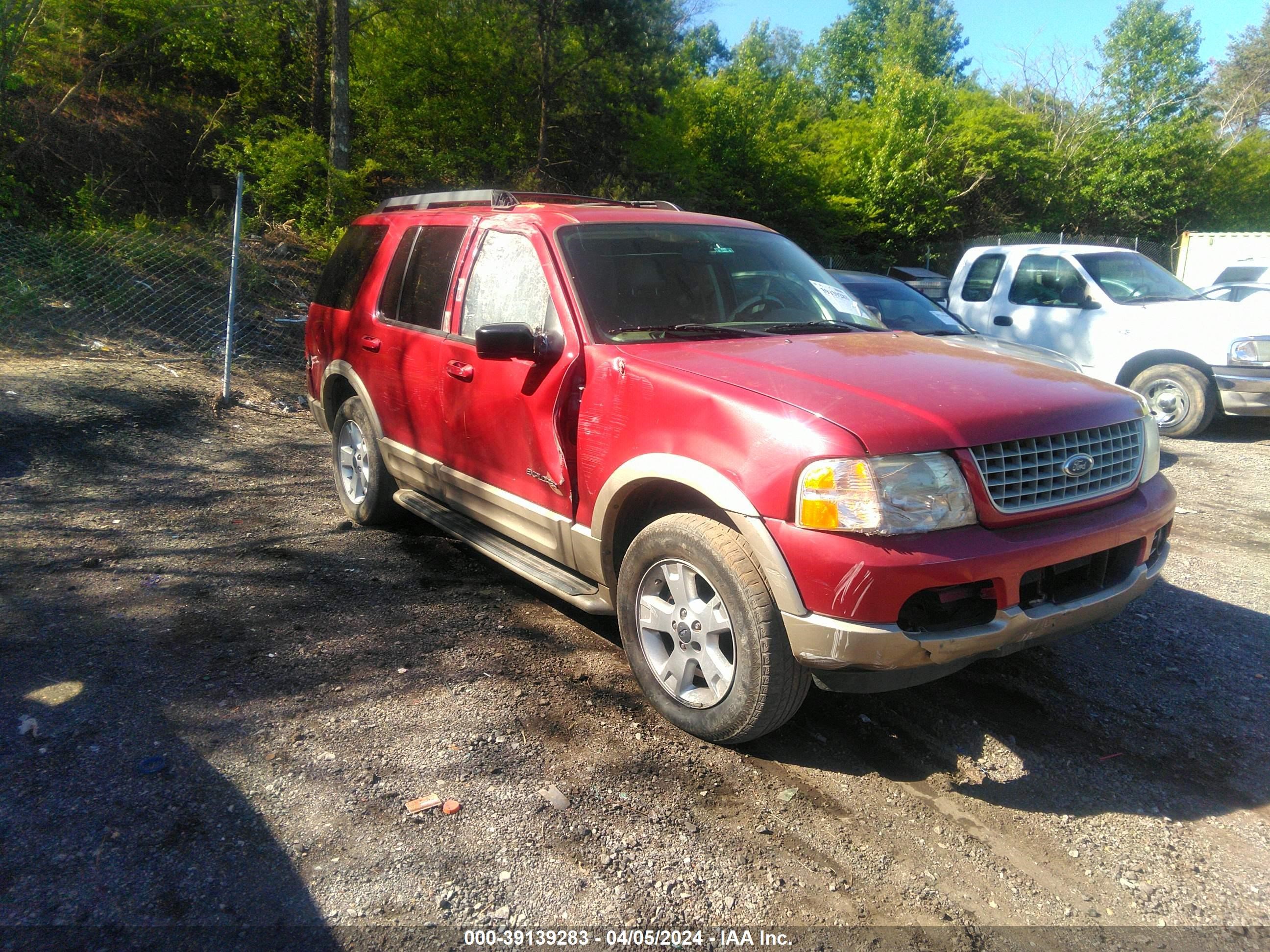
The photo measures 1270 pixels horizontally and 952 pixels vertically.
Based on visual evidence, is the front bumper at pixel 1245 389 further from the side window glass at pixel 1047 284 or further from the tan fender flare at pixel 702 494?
the tan fender flare at pixel 702 494

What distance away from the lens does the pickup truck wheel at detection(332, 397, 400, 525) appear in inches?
217

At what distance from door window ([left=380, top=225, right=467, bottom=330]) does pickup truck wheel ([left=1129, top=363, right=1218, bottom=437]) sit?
7.31 m

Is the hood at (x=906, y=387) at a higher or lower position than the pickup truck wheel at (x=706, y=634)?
higher

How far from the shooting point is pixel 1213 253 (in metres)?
22.6

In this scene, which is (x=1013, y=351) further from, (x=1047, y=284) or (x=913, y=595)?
(x=1047, y=284)

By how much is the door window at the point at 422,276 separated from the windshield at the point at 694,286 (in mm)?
931

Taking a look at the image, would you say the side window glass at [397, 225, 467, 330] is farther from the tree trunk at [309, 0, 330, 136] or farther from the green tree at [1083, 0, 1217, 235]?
the green tree at [1083, 0, 1217, 235]

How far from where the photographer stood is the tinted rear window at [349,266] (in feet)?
18.5

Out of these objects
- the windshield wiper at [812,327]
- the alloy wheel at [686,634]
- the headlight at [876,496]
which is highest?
the windshield wiper at [812,327]

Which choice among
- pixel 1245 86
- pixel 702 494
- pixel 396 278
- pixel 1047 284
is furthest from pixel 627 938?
pixel 1245 86

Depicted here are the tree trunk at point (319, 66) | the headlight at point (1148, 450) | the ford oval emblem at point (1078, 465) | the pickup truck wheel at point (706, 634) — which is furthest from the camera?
the tree trunk at point (319, 66)

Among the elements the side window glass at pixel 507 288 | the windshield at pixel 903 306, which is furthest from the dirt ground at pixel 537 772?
the windshield at pixel 903 306

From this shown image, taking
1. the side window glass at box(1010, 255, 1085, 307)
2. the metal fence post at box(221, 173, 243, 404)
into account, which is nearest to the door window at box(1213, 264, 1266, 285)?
the side window glass at box(1010, 255, 1085, 307)

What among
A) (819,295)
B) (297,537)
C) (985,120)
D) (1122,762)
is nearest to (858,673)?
(1122,762)
